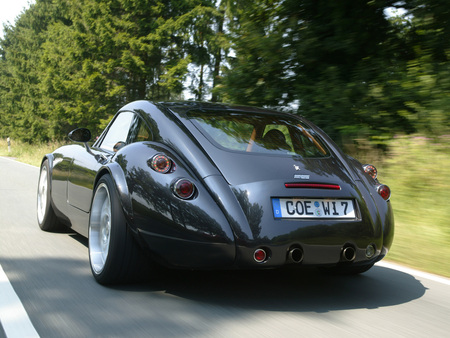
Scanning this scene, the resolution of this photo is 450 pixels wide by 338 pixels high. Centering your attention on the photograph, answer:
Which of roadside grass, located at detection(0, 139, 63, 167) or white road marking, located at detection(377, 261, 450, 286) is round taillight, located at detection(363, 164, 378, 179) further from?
roadside grass, located at detection(0, 139, 63, 167)

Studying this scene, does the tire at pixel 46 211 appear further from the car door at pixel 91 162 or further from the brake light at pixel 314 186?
the brake light at pixel 314 186

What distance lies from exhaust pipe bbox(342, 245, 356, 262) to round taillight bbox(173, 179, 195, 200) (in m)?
1.02

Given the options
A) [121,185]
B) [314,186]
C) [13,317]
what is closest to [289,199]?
[314,186]

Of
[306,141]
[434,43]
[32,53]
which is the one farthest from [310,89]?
[32,53]

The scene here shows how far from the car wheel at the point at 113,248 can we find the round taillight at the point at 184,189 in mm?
513

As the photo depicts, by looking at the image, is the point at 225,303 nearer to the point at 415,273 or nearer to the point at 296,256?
the point at 296,256

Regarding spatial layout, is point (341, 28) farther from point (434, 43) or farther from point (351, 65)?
point (434, 43)

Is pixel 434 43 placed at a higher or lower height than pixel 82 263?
higher

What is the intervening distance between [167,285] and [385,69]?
22.0 ft

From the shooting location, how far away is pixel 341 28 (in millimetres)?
9484

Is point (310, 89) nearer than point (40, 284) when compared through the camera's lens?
No

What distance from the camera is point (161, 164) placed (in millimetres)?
3412

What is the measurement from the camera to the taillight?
3384 mm

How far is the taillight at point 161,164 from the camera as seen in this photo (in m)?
3.38
